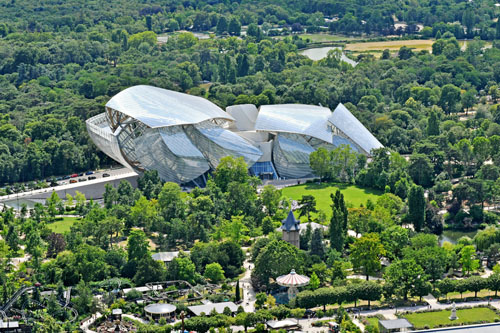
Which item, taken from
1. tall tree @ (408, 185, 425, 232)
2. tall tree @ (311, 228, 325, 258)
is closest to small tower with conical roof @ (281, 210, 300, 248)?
tall tree @ (311, 228, 325, 258)

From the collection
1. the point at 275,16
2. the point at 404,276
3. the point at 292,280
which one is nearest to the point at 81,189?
the point at 292,280

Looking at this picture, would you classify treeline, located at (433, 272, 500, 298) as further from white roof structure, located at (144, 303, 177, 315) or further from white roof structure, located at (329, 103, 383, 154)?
white roof structure, located at (329, 103, 383, 154)

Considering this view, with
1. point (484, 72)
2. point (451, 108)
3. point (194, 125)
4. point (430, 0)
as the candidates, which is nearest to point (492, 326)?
point (194, 125)

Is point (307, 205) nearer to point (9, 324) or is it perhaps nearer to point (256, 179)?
point (256, 179)

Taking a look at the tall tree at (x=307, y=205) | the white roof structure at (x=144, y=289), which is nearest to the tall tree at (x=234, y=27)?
the tall tree at (x=307, y=205)

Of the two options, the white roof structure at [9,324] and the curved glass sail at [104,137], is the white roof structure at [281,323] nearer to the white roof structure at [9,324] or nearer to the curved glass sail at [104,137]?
the white roof structure at [9,324]

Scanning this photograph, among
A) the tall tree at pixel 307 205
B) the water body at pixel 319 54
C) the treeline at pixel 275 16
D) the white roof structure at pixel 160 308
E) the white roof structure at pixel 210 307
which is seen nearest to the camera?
the white roof structure at pixel 160 308
